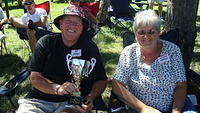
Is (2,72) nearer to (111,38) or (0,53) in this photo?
(0,53)

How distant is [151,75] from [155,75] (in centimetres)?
4

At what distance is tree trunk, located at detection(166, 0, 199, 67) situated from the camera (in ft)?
13.8

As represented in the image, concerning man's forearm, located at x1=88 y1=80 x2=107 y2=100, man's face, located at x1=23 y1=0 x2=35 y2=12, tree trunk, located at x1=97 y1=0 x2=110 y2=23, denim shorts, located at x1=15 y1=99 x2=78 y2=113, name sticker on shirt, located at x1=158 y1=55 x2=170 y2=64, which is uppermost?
name sticker on shirt, located at x1=158 y1=55 x2=170 y2=64

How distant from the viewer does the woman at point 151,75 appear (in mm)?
3070

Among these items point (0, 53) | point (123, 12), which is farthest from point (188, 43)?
point (123, 12)

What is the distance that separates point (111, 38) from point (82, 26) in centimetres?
477

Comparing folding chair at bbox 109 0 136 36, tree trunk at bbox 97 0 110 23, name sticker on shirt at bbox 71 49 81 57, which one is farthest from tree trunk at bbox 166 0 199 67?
tree trunk at bbox 97 0 110 23

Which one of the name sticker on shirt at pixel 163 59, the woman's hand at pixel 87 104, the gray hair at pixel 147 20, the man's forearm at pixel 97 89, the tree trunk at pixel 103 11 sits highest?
the gray hair at pixel 147 20

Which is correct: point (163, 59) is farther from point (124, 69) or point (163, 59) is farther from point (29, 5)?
point (29, 5)

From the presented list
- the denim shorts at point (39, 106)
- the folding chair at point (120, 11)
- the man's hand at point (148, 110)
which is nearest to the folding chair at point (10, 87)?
the denim shorts at point (39, 106)

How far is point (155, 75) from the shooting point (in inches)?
123

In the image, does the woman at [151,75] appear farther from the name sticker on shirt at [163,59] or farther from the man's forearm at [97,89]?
the man's forearm at [97,89]

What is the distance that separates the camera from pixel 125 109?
3207 mm

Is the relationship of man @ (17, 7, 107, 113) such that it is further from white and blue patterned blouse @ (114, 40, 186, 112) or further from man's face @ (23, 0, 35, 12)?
man's face @ (23, 0, 35, 12)
